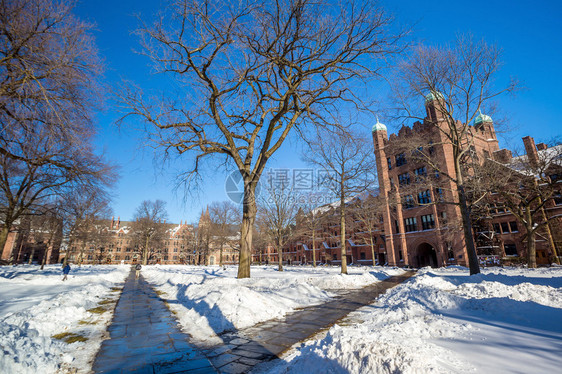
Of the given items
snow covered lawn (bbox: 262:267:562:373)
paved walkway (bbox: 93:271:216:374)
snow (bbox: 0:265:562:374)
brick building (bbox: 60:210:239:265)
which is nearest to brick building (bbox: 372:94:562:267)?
snow (bbox: 0:265:562:374)

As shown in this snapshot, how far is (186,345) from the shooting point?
4586 mm

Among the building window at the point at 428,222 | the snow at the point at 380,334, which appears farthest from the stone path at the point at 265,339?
the building window at the point at 428,222

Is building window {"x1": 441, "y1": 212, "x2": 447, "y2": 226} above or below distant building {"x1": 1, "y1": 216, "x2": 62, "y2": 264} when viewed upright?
above

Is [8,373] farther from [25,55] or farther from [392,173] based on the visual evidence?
[392,173]

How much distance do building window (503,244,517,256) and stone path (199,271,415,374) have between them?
1442 inches

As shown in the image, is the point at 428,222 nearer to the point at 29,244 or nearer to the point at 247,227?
the point at 247,227

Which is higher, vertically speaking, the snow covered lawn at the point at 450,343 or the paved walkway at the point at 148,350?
the snow covered lawn at the point at 450,343

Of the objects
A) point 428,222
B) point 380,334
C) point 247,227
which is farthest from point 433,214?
point 380,334

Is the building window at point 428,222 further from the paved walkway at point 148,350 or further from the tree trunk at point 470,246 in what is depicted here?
the paved walkway at point 148,350

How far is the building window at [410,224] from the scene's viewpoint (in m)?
36.9

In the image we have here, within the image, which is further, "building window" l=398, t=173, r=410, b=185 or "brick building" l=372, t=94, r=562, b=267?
"building window" l=398, t=173, r=410, b=185

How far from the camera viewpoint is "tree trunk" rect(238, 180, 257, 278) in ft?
35.7

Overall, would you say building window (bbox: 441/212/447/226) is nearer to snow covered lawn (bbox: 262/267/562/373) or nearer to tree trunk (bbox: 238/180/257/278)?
snow covered lawn (bbox: 262/267/562/373)

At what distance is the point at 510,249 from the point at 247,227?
38046 millimetres
